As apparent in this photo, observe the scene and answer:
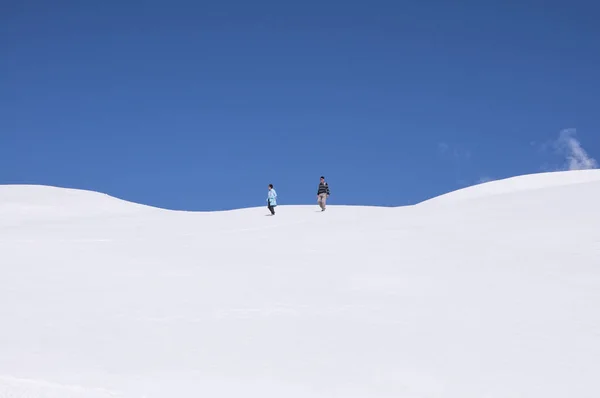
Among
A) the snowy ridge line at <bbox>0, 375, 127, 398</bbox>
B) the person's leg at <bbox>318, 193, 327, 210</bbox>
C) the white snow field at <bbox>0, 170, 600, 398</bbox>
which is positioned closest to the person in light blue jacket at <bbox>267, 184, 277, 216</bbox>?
the person's leg at <bbox>318, 193, 327, 210</bbox>

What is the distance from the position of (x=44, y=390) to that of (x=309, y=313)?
11.7 ft

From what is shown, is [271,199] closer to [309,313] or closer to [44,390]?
[309,313]

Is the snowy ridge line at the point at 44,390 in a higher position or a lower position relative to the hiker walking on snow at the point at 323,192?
lower

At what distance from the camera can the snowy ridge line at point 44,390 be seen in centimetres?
548

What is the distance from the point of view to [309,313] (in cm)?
813

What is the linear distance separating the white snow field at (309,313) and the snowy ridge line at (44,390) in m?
0.02

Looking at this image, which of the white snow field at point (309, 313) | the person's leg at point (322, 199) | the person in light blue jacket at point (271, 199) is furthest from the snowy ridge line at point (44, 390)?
the person's leg at point (322, 199)

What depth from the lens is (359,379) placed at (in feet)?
19.8

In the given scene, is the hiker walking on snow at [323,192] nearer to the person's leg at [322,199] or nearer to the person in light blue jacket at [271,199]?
the person's leg at [322,199]

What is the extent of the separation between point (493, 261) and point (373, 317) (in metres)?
4.49

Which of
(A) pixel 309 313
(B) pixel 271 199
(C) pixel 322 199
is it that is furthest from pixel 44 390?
(C) pixel 322 199

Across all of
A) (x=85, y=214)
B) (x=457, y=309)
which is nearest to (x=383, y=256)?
(x=457, y=309)

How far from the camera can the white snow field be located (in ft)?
19.5

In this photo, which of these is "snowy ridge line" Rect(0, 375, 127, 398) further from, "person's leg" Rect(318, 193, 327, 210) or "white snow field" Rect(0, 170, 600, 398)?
"person's leg" Rect(318, 193, 327, 210)
